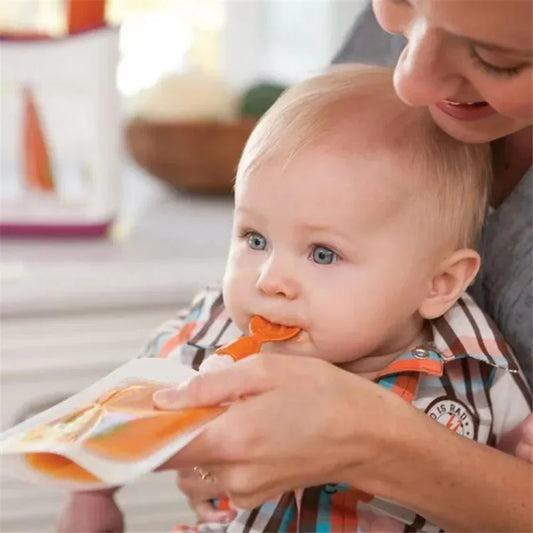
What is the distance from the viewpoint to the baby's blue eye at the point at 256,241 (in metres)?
0.92

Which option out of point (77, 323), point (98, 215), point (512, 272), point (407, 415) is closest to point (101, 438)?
point (407, 415)

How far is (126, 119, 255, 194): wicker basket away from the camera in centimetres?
176

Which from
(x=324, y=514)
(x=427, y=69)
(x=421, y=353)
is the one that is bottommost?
(x=324, y=514)

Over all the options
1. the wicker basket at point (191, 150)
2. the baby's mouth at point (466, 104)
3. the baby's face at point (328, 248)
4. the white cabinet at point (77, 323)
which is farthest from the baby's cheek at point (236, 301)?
the wicker basket at point (191, 150)

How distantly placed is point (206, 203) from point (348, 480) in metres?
1.15

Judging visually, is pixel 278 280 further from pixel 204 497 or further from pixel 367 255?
pixel 204 497

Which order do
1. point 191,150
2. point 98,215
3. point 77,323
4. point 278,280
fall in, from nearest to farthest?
point 278,280
point 77,323
point 98,215
point 191,150

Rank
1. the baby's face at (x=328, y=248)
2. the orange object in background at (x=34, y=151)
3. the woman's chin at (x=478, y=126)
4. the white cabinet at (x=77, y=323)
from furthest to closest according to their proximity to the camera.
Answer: the orange object in background at (x=34, y=151), the white cabinet at (x=77, y=323), the baby's face at (x=328, y=248), the woman's chin at (x=478, y=126)

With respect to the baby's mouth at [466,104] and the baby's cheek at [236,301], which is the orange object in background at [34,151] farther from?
the baby's mouth at [466,104]

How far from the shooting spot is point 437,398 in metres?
0.94

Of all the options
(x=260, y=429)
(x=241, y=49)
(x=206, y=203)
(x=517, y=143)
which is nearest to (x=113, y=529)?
(x=260, y=429)

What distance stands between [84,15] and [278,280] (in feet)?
2.61

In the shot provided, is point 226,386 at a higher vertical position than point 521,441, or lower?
higher

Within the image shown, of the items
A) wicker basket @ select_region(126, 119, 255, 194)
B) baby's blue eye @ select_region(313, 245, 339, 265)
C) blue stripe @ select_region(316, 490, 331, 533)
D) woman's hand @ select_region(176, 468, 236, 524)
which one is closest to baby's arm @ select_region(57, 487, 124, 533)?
woman's hand @ select_region(176, 468, 236, 524)
